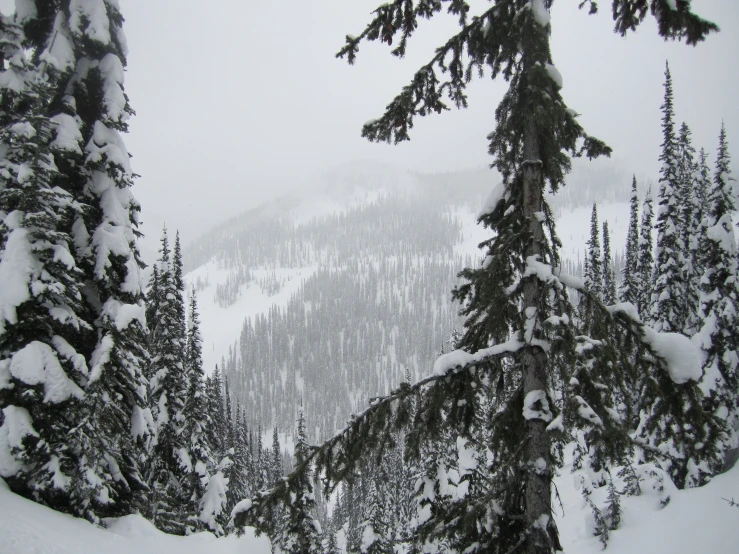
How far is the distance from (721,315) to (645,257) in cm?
2413

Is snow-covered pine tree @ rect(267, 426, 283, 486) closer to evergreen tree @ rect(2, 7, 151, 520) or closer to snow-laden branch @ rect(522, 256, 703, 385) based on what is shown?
evergreen tree @ rect(2, 7, 151, 520)

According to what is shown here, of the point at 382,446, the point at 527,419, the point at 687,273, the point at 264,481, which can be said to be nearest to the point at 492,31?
the point at 527,419

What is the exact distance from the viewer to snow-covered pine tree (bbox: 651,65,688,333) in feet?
72.6

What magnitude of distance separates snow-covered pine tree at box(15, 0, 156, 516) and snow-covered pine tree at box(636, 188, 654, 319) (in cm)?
3925

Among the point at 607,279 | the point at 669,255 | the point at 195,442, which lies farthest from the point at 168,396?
the point at 607,279

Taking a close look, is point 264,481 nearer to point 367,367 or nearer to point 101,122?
point 101,122

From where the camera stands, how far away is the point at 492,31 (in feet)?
17.0

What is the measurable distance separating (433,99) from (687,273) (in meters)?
25.7

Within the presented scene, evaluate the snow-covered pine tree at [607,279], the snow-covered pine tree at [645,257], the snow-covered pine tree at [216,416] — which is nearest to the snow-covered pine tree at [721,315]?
the snow-covered pine tree at [645,257]

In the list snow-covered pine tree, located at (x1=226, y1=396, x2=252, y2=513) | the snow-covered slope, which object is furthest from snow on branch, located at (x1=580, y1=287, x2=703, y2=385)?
snow-covered pine tree, located at (x1=226, y1=396, x2=252, y2=513)

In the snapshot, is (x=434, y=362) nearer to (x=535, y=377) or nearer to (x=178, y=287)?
(x=535, y=377)

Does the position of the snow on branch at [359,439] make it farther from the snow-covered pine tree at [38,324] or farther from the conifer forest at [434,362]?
the snow-covered pine tree at [38,324]

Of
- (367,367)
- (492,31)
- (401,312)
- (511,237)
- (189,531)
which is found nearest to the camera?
(511,237)

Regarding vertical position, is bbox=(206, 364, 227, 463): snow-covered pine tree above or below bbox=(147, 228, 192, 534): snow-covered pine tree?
below
